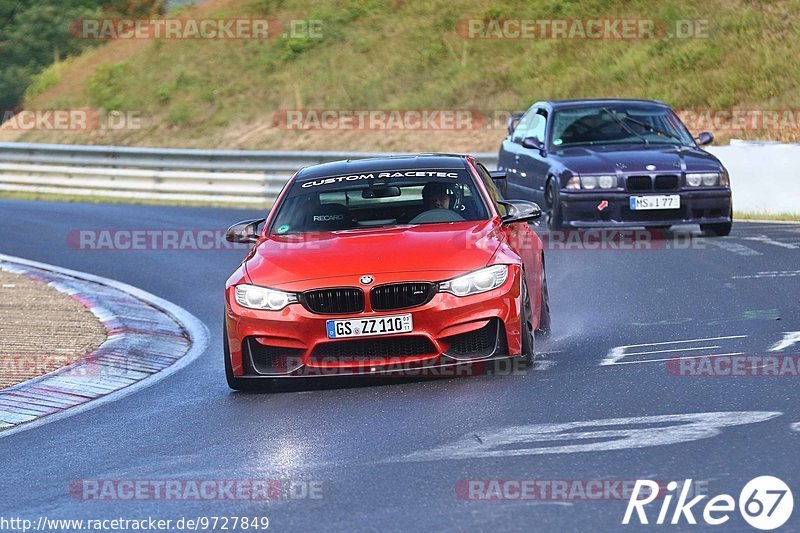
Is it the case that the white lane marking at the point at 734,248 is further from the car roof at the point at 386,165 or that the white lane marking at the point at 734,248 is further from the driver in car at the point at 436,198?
the driver in car at the point at 436,198

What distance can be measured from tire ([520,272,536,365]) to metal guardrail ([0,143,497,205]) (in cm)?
1543

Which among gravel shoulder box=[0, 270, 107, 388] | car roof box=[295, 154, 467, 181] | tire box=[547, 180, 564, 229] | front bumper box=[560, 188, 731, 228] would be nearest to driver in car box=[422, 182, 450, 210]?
car roof box=[295, 154, 467, 181]

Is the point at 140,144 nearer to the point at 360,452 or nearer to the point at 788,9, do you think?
the point at 788,9

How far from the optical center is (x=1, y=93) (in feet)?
205

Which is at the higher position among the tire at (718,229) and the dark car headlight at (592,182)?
the dark car headlight at (592,182)

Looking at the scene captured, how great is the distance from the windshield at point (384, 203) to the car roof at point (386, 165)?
0.28 feet

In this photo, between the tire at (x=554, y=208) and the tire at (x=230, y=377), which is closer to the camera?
the tire at (x=230, y=377)

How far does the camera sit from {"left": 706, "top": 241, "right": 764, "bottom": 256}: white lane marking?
1614 centimetres

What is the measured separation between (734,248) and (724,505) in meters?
11.1

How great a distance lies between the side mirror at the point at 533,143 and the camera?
18.4 meters

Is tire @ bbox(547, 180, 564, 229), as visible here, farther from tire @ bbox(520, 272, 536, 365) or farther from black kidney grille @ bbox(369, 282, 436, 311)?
black kidney grille @ bbox(369, 282, 436, 311)

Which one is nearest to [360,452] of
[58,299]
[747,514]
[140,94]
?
[747,514]

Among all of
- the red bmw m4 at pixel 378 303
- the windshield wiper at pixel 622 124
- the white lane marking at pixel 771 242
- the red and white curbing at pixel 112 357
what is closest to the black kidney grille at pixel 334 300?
the red bmw m4 at pixel 378 303

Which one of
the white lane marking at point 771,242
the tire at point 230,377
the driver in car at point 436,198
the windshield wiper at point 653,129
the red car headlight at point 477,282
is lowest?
the white lane marking at point 771,242
